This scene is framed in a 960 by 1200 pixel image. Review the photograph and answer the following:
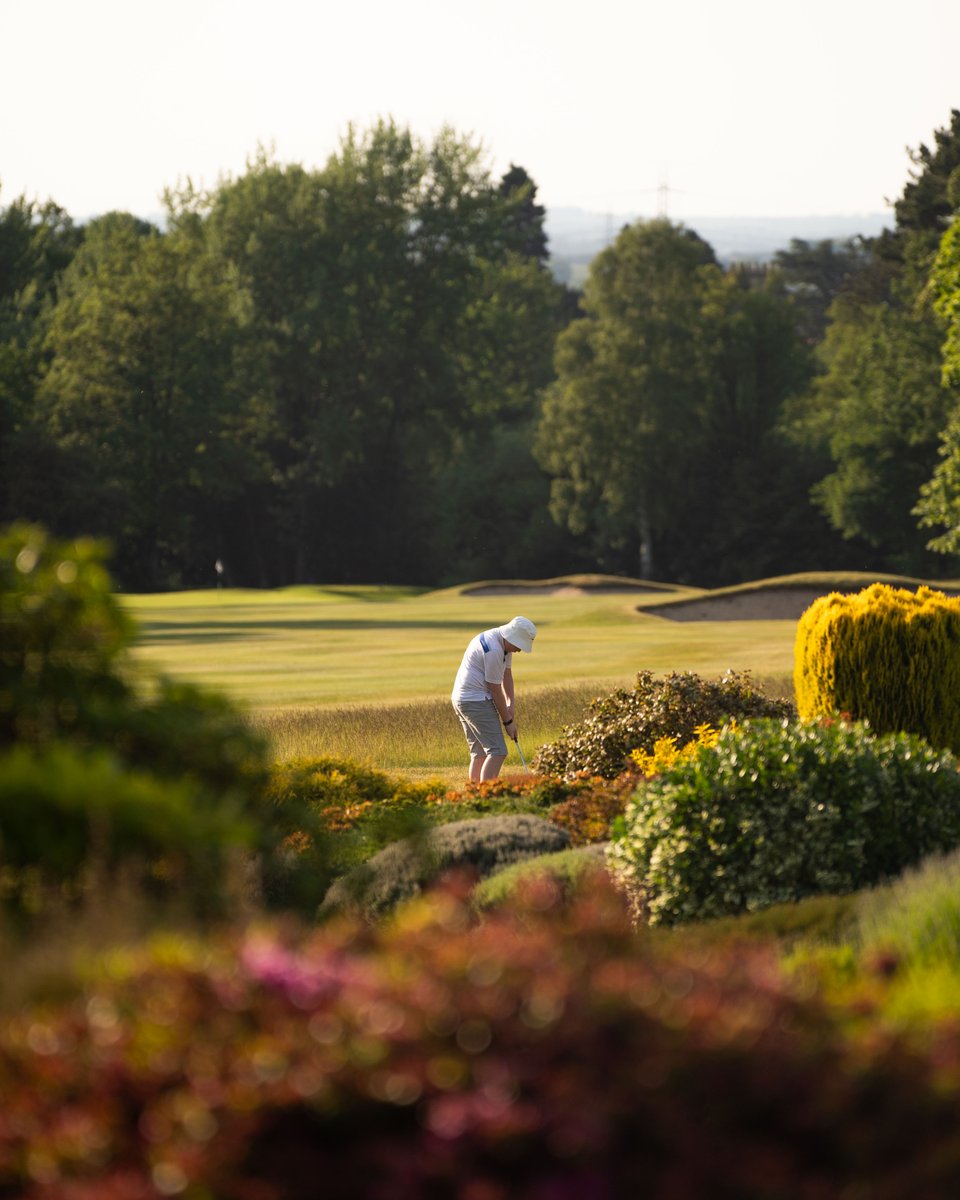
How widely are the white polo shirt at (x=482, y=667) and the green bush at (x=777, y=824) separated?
18.7 ft

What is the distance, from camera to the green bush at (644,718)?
543 inches

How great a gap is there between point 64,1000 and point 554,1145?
56.6 inches

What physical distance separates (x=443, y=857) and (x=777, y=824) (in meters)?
2.18

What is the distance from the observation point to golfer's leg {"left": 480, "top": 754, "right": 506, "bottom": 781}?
14.8 metres

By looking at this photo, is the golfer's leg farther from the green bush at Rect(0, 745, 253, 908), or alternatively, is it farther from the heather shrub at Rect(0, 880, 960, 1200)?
the heather shrub at Rect(0, 880, 960, 1200)

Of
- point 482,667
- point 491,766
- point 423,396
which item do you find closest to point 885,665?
point 482,667

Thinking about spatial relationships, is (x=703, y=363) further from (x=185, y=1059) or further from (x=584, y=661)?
(x=185, y=1059)

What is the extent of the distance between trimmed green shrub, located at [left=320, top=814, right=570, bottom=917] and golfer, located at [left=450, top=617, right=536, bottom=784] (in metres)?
3.84

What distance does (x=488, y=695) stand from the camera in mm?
14844

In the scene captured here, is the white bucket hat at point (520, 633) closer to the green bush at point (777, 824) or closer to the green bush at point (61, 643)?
the green bush at point (777, 824)

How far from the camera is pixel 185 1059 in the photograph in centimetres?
352

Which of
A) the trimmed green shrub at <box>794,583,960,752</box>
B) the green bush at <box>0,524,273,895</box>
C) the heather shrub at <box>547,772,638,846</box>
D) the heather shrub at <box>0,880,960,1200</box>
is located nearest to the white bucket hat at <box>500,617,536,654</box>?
the trimmed green shrub at <box>794,583,960,752</box>

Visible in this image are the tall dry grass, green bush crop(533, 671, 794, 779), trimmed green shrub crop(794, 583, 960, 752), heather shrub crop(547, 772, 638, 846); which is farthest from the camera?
the tall dry grass

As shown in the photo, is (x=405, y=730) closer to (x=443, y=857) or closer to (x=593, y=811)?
(x=593, y=811)
